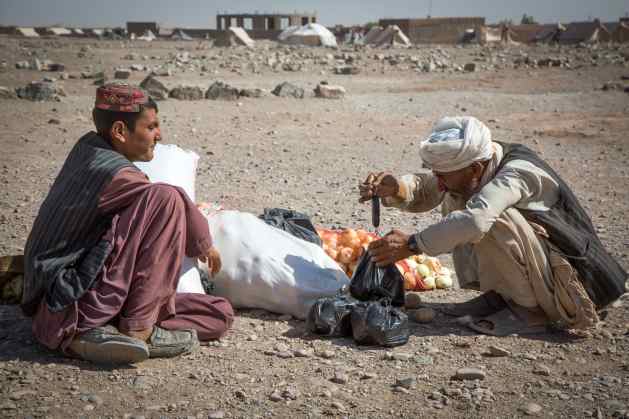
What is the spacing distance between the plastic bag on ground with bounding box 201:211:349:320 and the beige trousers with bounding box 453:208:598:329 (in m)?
0.88

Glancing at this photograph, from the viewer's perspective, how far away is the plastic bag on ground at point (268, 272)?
3.62m

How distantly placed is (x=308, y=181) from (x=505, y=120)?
5370 millimetres

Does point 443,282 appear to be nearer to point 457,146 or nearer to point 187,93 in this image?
point 457,146

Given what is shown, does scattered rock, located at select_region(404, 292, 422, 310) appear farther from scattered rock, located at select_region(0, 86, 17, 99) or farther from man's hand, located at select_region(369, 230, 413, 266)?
scattered rock, located at select_region(0, 86, 17, 99)

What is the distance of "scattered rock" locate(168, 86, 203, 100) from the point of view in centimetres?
1188

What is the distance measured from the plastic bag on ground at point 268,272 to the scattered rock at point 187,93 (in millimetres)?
8524

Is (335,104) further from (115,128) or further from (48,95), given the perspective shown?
(115,128)

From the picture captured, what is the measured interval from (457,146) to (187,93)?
938 centimetres

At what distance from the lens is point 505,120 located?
10.8 meters

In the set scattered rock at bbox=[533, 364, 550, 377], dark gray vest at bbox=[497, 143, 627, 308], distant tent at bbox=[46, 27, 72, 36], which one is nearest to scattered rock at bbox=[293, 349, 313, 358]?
scattered rock at bbox=[533, 364, 550, 377]

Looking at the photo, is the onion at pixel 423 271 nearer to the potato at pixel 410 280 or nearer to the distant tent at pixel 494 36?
the potato at pixel 410 280

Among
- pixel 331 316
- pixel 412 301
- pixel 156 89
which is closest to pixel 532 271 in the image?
pixel 412 301

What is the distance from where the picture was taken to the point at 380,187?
3.84m

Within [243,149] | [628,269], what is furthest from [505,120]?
[628,269]
